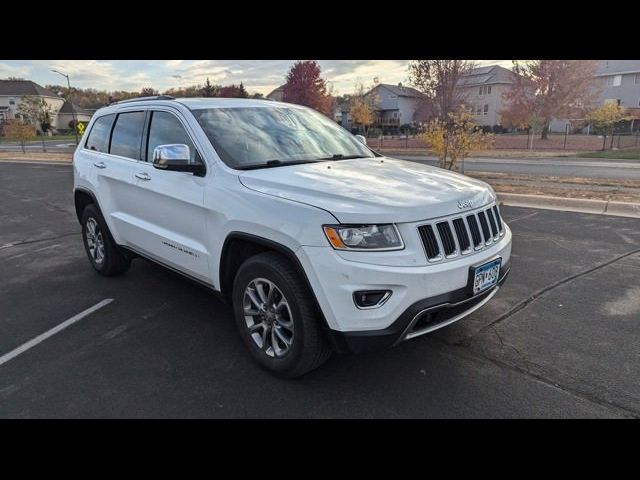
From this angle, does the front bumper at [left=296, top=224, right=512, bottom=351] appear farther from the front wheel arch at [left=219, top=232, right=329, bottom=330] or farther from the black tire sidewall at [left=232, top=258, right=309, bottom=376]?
the black tire sidewall at [left=232, top=258, right=309, bottom=376]

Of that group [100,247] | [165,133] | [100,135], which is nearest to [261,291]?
[165,133]

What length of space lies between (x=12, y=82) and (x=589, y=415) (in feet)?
310

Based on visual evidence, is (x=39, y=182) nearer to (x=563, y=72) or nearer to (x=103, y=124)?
(x=103, y=124)

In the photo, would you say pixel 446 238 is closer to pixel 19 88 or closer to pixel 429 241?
pixel 429 241

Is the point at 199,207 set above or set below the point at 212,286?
above

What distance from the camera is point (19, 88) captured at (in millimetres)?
74062

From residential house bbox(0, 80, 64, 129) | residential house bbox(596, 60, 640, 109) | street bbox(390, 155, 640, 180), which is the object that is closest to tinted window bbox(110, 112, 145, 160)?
street bbox(390, 155, 640, 180)

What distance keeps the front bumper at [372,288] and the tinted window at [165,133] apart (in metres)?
1.59

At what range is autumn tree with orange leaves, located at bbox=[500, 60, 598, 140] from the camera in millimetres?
36100

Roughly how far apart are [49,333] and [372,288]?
10.1 feet

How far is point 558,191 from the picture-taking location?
10266 millimetres
